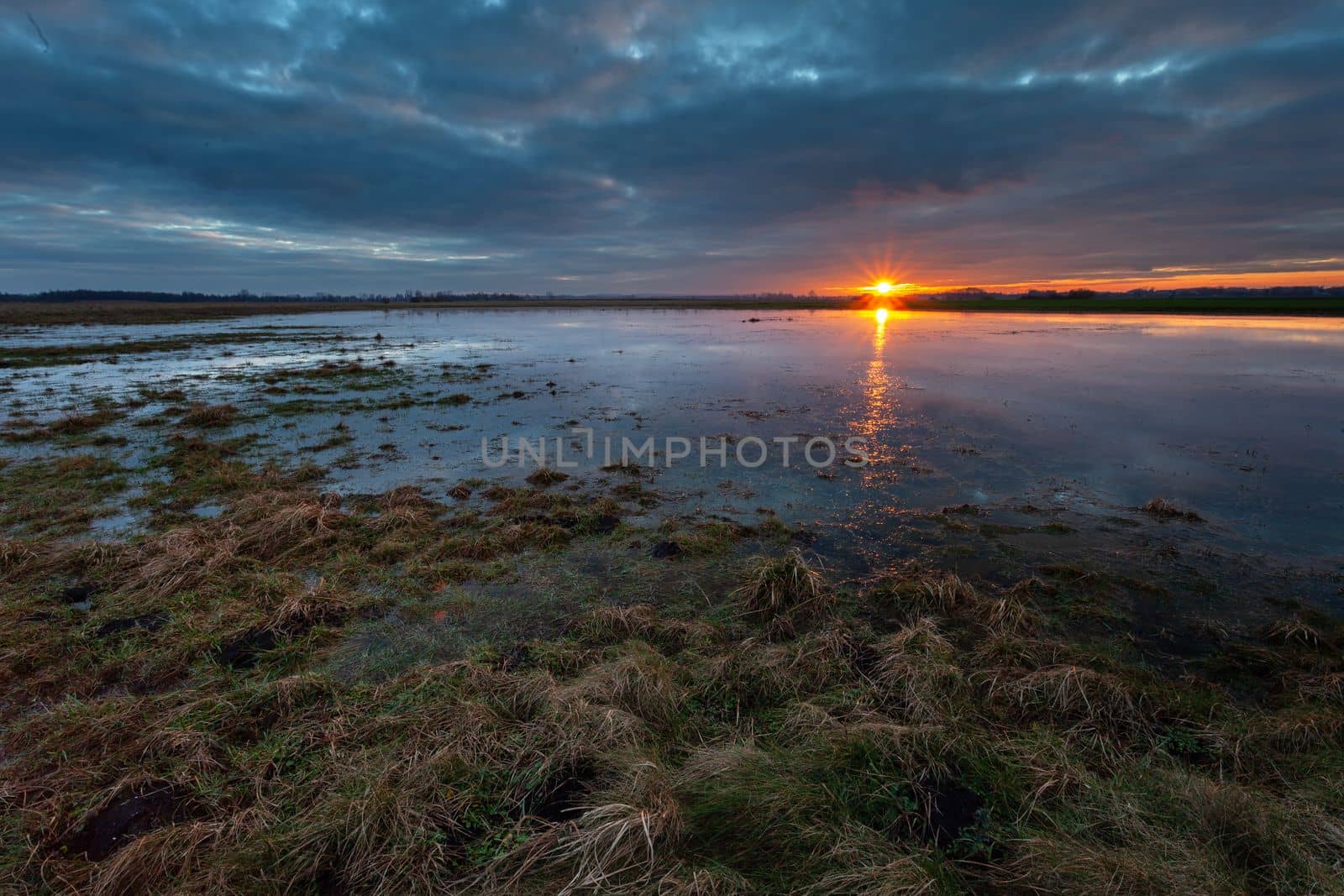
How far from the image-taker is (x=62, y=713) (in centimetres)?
481

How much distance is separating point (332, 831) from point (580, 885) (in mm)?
1824

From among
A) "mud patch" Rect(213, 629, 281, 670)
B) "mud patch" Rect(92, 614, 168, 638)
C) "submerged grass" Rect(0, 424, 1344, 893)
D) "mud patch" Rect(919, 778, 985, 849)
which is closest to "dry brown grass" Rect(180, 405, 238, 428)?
"submerged grass" Rect(0, 424, 1344, 893)

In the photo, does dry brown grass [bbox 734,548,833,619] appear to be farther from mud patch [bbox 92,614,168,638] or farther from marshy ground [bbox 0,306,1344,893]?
mud patch [bbox 92,614,168,638]

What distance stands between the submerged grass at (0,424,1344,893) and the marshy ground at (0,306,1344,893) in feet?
0.09

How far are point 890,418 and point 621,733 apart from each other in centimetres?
1623

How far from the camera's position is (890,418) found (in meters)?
18.2

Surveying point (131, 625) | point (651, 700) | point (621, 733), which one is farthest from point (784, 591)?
point (131, 625)

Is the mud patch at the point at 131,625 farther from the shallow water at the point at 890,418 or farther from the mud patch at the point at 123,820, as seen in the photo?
the shallow water at the point at 890,418

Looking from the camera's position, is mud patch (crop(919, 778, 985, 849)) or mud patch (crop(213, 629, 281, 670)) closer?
mud patch (crop(919, 778, 985, 849))

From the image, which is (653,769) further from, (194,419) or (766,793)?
(194,419)

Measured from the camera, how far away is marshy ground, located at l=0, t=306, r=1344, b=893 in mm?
3469

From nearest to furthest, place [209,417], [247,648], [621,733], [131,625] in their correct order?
[621,733] → [247,648] → [131,625] → [209,417]

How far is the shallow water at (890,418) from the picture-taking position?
1102 centimetres

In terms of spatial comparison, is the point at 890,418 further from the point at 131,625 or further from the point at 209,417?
the point at 209,417
